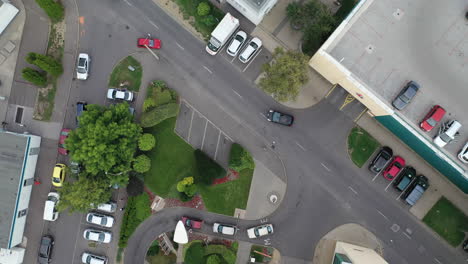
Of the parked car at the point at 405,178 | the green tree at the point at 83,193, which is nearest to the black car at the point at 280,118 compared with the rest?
the parked car at the point at 405,178

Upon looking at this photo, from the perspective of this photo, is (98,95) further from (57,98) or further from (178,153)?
(178,153)

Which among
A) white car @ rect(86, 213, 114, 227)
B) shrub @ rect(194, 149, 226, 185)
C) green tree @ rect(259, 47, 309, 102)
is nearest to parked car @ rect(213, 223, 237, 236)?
shrub @ rect(194, 149, 226, 185)

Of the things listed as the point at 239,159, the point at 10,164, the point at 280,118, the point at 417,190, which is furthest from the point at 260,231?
the point at 10,164

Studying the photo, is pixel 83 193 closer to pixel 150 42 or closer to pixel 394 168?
pixel 150 42

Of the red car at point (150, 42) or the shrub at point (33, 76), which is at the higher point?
the red car at point (150, 42)

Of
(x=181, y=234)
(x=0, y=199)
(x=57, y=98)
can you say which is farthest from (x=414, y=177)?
(x=0, y=199)

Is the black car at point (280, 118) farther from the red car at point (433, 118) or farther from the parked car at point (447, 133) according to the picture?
the parked car at point (447, 133)
